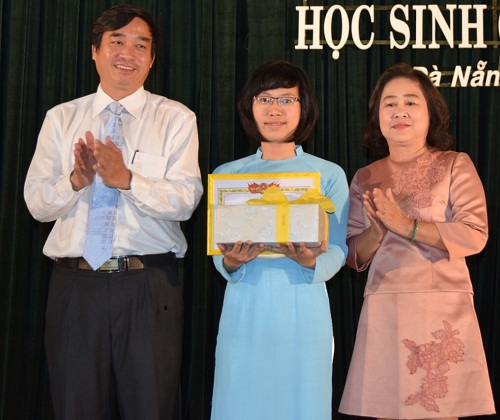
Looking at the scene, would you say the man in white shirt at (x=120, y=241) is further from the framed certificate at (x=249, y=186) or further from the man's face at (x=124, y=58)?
the framed certificate at (x=249, y=186)

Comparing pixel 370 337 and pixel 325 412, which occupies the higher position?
pixel 370 337

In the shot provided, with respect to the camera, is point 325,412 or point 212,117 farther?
point 212,117

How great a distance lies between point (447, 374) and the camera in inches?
98.7

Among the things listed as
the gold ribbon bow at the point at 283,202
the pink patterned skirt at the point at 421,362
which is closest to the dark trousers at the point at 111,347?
the gold ribbon bow at the point at 283,202

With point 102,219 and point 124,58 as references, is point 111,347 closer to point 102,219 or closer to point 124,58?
point 102,219

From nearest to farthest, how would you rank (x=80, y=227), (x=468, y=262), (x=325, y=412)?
(x=325, y=412), (x=80, y=227), (x=468, y=262)

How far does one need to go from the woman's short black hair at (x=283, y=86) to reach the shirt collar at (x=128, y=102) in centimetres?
40

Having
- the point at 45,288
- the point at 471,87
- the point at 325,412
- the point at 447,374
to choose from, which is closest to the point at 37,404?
the point at 45,288

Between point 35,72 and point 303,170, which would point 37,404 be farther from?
point 303,170

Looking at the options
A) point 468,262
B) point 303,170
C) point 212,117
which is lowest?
point 468,262

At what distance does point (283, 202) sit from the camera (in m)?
2.36

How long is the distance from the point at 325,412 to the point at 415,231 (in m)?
0.66

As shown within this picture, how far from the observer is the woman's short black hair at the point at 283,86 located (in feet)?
8.74

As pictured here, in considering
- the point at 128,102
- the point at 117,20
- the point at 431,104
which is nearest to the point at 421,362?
the point at 431,104
